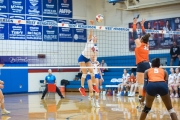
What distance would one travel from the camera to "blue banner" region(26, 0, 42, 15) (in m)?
21.6

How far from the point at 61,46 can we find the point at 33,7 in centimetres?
305

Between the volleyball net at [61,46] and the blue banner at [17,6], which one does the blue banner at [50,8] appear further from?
the blue banner at [17,6]

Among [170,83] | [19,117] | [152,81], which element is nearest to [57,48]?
[170,83]

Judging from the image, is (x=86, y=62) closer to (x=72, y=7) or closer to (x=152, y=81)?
(x=152, y=81)

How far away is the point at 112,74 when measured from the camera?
20.9 m

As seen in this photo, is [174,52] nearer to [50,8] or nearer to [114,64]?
[114,64]

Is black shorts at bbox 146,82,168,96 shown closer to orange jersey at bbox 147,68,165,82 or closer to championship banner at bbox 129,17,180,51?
orange jersey at bbox 147,68,165,82

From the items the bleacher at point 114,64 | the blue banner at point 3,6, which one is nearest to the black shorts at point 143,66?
the bleacher at point 114,64

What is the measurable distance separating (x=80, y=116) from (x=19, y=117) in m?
1.69

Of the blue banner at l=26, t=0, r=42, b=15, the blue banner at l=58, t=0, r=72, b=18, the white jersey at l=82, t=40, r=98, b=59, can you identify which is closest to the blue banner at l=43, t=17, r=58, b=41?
the blue banner at l=26, t=0, r=42, b=15

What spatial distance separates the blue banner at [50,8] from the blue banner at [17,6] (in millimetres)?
1454

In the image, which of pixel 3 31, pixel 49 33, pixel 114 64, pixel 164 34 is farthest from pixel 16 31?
pixel 164 34

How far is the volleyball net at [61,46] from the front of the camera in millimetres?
20406

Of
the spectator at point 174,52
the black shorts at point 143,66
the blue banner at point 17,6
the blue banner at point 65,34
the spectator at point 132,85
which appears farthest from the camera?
the blue banner at point 65,34
